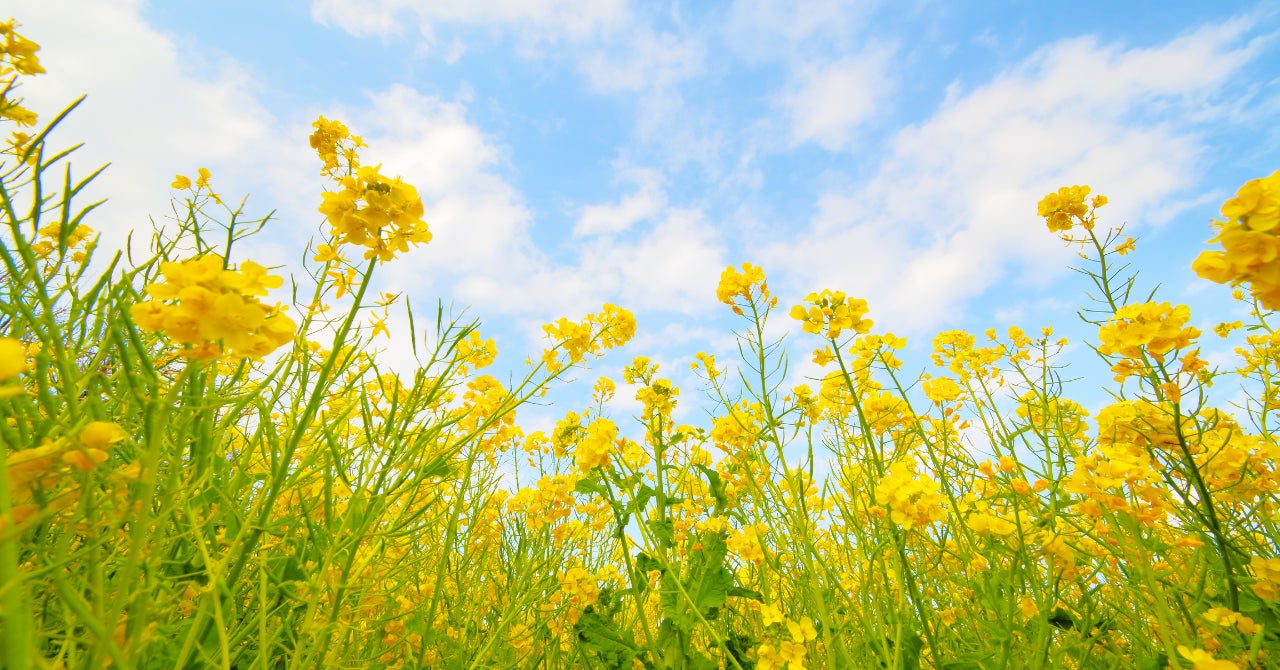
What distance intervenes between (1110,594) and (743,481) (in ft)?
5.12

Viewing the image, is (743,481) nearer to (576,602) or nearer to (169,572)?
(576,602)

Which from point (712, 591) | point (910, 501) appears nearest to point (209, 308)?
point (910, 501)

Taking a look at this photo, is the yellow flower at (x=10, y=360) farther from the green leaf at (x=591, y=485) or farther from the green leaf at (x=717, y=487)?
the green leaf at (x=717, y=487)

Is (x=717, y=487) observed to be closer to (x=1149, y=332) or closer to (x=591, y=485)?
(x=591, y=485)

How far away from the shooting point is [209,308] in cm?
73

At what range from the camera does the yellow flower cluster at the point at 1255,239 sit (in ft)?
2.64

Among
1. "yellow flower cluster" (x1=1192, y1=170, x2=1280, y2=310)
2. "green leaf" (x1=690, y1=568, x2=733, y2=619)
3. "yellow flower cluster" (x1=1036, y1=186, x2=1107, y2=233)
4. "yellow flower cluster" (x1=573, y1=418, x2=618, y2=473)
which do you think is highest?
"yellow flower cluster" (x1=1036, y1=186, x2=1107, y2=233)

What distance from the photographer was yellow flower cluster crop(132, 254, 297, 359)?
714mm

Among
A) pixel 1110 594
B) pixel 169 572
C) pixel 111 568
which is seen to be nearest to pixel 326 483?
pixel 111 568

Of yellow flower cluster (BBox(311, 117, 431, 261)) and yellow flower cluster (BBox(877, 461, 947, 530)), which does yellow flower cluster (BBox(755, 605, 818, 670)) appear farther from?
yellow flower cluster (BBox(311, 117, 431, 261))

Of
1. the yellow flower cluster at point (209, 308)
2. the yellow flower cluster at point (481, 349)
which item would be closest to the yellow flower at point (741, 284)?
the yellow flower cluster at point (481, 349)

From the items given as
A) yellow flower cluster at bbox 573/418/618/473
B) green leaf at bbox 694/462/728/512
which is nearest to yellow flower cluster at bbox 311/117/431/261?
yellow flower cluster at bbox 573/418/618/473

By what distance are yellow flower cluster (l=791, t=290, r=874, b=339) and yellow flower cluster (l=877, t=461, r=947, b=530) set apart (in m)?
0.56

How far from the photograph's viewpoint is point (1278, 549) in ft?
6.01
